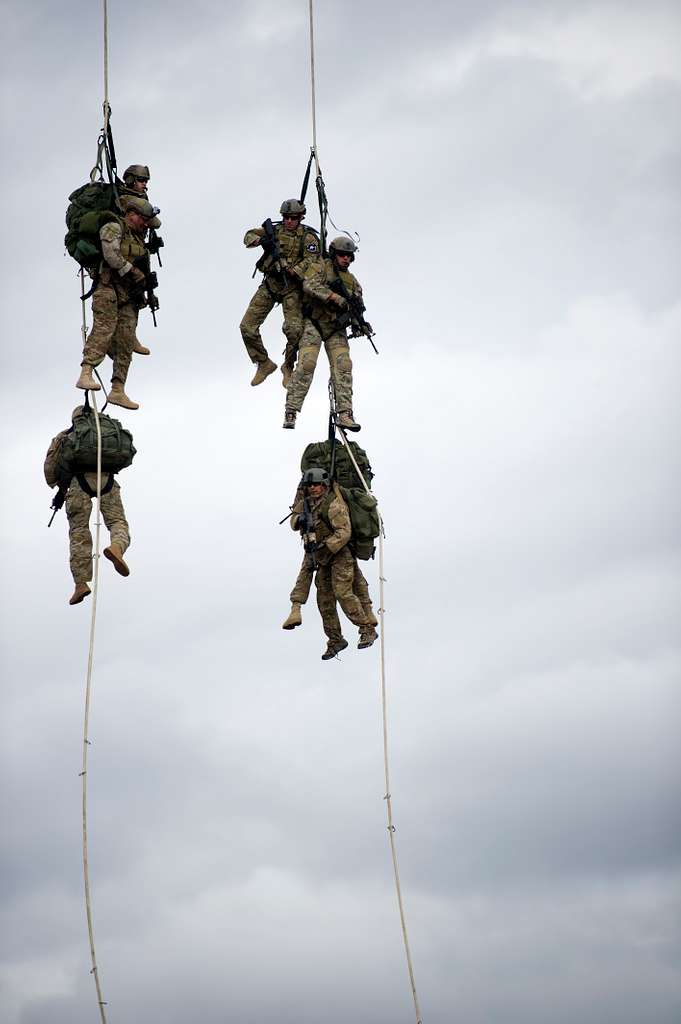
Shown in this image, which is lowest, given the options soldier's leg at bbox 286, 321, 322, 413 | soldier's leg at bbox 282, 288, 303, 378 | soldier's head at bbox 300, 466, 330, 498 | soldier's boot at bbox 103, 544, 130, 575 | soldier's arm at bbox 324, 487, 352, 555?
soldier's boot at bbox 103, 544, 130, 575

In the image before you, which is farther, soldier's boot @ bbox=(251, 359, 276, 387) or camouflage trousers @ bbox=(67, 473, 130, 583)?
soldier's boot @ bbox=(251, 359, 276, 387)

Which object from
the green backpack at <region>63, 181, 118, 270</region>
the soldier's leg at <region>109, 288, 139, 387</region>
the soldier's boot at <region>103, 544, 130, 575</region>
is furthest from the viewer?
the soldier's leg at <region>109, 288, 139, 387</region>

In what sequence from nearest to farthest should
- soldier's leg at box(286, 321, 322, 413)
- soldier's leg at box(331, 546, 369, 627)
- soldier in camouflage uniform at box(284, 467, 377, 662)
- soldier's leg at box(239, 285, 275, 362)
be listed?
soldier in camouflage uniform at box(284, 467, 377, 662) → soldier's leg at box(331, 546, 369, 627) → soldier's leg at box(286, 321, 322, 413) → soldier's leg at box(239, 285, 275, 362)

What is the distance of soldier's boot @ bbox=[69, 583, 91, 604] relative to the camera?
3238cm

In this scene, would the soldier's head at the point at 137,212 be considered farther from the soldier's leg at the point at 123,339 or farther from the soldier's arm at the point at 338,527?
the soldier's arm at the point at 338,527

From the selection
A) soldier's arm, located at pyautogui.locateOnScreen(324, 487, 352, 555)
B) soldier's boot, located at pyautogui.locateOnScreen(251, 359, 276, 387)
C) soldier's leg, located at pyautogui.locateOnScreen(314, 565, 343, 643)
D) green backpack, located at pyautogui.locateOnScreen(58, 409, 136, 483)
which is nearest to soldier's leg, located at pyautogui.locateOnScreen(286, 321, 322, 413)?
soldier's boot, located at pyautogui.locateOnScreen(251, 359, 276, 387)

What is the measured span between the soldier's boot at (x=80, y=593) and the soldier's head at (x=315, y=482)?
3.39 m

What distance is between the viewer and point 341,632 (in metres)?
34.4

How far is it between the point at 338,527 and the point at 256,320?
11.0ft

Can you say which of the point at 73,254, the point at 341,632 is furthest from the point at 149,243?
the point at 341,632

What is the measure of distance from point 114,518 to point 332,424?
11.6 ft

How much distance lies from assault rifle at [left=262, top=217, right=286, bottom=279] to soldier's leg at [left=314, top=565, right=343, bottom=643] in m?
4.28

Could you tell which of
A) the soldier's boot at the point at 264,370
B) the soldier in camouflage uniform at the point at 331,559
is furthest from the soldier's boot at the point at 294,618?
the soldier's boot at the point at 264,370

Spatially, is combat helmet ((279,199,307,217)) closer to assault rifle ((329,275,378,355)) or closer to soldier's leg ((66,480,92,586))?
assault rifle ((329,275,378,355))
